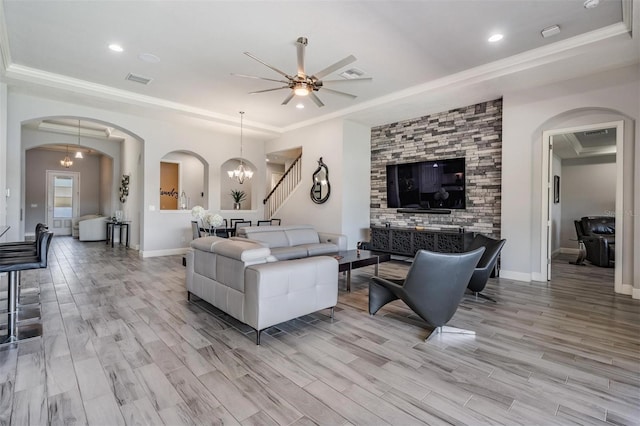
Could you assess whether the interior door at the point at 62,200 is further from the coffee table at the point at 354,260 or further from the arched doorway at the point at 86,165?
the coffee table at the point at 354,260

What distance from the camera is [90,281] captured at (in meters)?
4.93

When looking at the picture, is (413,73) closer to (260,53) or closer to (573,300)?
(260,53)

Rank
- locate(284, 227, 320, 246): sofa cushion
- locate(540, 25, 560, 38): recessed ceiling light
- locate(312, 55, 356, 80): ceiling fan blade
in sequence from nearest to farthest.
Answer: locate(312, 55, 356, 80): ceiling fan blade
locate(540, 25, 560, 38): recessed ceiling light
locate(284, 227, 320, 246): sofa cushion

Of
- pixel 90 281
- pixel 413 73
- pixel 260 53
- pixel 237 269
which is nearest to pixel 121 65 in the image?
pixel 260 53

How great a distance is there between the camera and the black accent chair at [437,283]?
2779 mm

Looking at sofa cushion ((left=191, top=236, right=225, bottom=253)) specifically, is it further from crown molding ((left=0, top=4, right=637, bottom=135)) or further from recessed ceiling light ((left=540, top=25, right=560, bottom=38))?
recessed ceiling light ((left=540, top=25, right=560, bottom=38))

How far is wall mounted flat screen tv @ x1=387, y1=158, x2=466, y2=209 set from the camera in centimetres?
612

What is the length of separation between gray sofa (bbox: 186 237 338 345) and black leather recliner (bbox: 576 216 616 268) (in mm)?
6575

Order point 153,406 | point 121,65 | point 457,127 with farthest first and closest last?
1. point 457,127
2. point 121,65
3. point 153,406

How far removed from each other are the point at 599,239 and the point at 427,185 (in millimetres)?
3853

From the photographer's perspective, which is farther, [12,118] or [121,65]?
[12,118]

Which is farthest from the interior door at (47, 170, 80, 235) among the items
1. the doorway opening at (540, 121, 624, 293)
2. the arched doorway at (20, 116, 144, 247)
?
the doorway opening at (540, 121, 624, 293)

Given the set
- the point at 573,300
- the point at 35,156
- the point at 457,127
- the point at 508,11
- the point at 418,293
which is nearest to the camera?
the point at 418,293

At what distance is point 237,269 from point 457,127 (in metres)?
5.24
